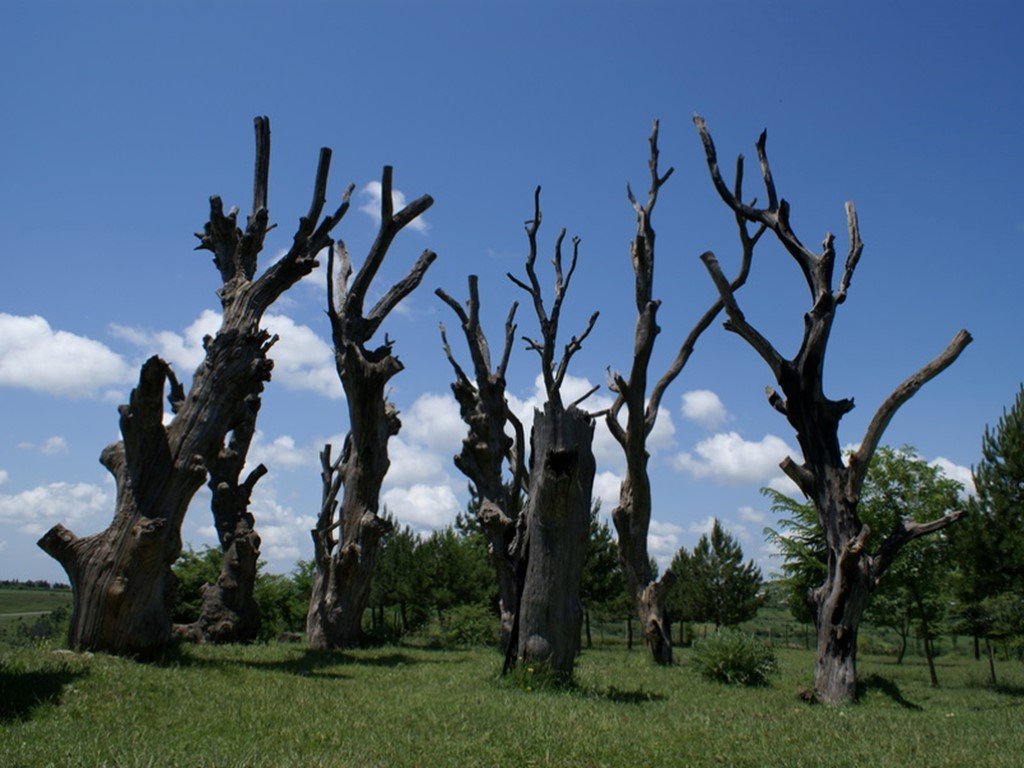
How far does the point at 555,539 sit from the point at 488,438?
27.5 feet

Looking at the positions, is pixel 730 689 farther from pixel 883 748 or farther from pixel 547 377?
pixel 547 377

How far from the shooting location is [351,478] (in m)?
15.6

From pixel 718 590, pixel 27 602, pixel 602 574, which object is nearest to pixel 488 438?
pixel 602 574

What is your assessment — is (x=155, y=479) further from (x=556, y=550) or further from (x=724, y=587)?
(x=724, y=587)

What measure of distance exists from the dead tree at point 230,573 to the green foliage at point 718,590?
25438 mm

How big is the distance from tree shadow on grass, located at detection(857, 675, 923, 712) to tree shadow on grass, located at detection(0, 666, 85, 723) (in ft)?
31.0

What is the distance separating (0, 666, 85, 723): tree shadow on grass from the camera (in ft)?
20.2

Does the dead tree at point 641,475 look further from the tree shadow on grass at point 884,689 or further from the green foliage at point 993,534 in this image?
the green foliage at point 993,534

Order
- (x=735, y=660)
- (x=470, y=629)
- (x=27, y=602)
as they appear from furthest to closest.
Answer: (x=27, y=602) < (x=470, y=629) < (x=735, y=660)

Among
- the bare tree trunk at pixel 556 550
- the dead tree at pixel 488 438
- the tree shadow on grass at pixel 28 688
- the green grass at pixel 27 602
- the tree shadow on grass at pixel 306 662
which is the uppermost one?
the dead tree at pixel 488 438

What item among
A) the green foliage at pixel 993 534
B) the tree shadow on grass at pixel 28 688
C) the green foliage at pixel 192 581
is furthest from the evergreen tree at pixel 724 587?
the tree shadow on grass at pixel 28 688

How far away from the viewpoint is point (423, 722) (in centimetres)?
695

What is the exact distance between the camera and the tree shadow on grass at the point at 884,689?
1030 cm

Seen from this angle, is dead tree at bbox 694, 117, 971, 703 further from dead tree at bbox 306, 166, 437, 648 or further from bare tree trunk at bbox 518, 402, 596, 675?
dead tree at bbox 306, 166, 437, 648
